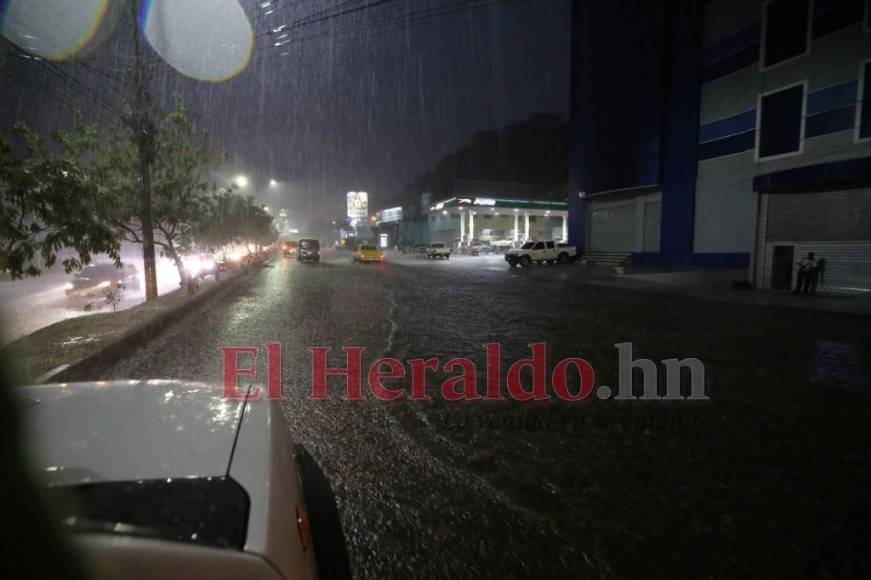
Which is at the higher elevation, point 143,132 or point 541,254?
point 143,132

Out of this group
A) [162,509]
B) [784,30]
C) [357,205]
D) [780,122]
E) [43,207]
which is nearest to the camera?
[162,509]

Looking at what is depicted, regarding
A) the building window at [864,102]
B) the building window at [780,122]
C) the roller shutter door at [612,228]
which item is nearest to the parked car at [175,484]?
the building window at [864,102]

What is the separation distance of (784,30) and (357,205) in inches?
3499

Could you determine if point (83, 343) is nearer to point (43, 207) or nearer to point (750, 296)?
point (43, 207)

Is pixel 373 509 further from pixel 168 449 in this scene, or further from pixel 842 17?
pixel 842 17

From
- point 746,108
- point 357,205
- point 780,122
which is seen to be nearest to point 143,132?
point 780,122

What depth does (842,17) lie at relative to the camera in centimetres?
1380

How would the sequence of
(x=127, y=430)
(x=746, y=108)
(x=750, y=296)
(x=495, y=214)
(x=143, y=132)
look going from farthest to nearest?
(x=495, y=214) → (x=746, y=108) → (x=750, y=296) → (x=143, y=132) → (x=127, y=430)

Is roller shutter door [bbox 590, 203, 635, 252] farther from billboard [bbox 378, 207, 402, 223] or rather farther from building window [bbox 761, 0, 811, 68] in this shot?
billboard [bbox 378, 207, 402, 223]

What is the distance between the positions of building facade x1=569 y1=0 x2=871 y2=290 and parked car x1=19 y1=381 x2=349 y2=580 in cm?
1714

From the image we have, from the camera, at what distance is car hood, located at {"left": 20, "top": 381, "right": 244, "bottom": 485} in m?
1.38

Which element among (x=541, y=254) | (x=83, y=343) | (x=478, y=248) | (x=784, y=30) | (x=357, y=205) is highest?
(x=357, y=205)

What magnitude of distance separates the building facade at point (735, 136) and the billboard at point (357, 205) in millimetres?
74263

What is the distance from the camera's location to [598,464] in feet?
11.5
